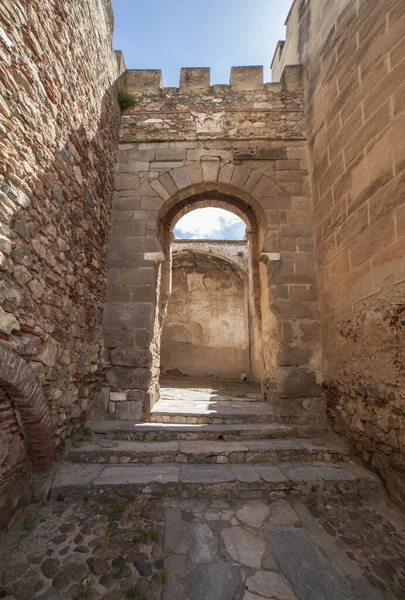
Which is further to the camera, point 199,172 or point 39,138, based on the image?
point 199,172

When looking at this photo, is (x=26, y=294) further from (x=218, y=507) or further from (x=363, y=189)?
(x=363, y=189)

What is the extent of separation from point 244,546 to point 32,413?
1.88 meters

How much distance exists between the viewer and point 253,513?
2354 millimetres

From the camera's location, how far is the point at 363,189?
3029 millimetres

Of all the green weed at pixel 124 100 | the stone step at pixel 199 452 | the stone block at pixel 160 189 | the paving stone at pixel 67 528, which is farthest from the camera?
the green weed at pixel 124 100

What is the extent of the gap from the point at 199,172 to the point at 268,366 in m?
3.34

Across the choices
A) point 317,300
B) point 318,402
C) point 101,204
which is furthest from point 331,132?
point 318,402

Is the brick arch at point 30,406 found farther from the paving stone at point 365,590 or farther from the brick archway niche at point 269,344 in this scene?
the paving stone at point 365,590

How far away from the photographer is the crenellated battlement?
479 cm

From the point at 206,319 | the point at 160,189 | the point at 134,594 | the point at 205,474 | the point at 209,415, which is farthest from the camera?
the point at 206,319

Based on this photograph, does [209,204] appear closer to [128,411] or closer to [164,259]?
[164,259]

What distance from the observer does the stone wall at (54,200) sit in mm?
2061

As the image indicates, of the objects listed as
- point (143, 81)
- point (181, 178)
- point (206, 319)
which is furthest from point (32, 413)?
point (206, 319)

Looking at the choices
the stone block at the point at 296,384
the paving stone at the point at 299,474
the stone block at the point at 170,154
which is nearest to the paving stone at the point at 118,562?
the paving stone at the point at 299,474
